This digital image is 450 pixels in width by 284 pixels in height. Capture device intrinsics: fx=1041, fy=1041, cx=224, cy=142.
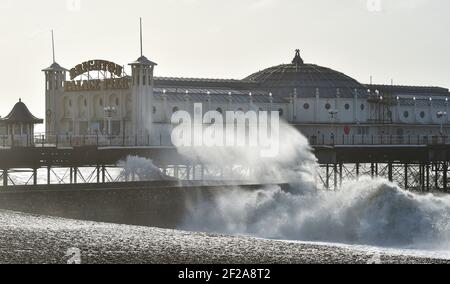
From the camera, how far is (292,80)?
105 meters

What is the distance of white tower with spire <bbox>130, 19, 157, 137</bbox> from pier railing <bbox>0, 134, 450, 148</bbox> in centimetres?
102

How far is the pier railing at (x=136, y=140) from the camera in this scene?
74.9 metres

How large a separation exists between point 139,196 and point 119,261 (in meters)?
27.4

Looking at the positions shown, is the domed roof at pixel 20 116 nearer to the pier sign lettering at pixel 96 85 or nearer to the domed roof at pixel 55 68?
the pier sign lettering at pixel 96 85

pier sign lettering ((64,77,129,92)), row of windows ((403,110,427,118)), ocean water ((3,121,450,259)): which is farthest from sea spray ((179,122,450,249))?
row of windows ((403,110,427,118))

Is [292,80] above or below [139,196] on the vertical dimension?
above

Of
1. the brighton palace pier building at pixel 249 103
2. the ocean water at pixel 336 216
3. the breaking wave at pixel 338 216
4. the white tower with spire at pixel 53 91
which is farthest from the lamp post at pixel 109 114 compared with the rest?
the breaking wave at pixel 338 216

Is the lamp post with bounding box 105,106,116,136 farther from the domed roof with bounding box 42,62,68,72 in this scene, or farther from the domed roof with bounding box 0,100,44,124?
the domed roof with bounding box 0,100,44,124

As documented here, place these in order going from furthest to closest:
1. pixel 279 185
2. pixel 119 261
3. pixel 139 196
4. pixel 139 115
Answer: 1. pixel 139 115
2. pixel 279 185
3. pixel 139 196
4. pixel 119 261

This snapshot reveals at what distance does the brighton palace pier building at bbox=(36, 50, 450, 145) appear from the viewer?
83.6m

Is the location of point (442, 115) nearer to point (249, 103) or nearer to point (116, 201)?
point (249, 103)

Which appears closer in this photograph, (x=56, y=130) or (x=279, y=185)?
(x=279, y=185)
